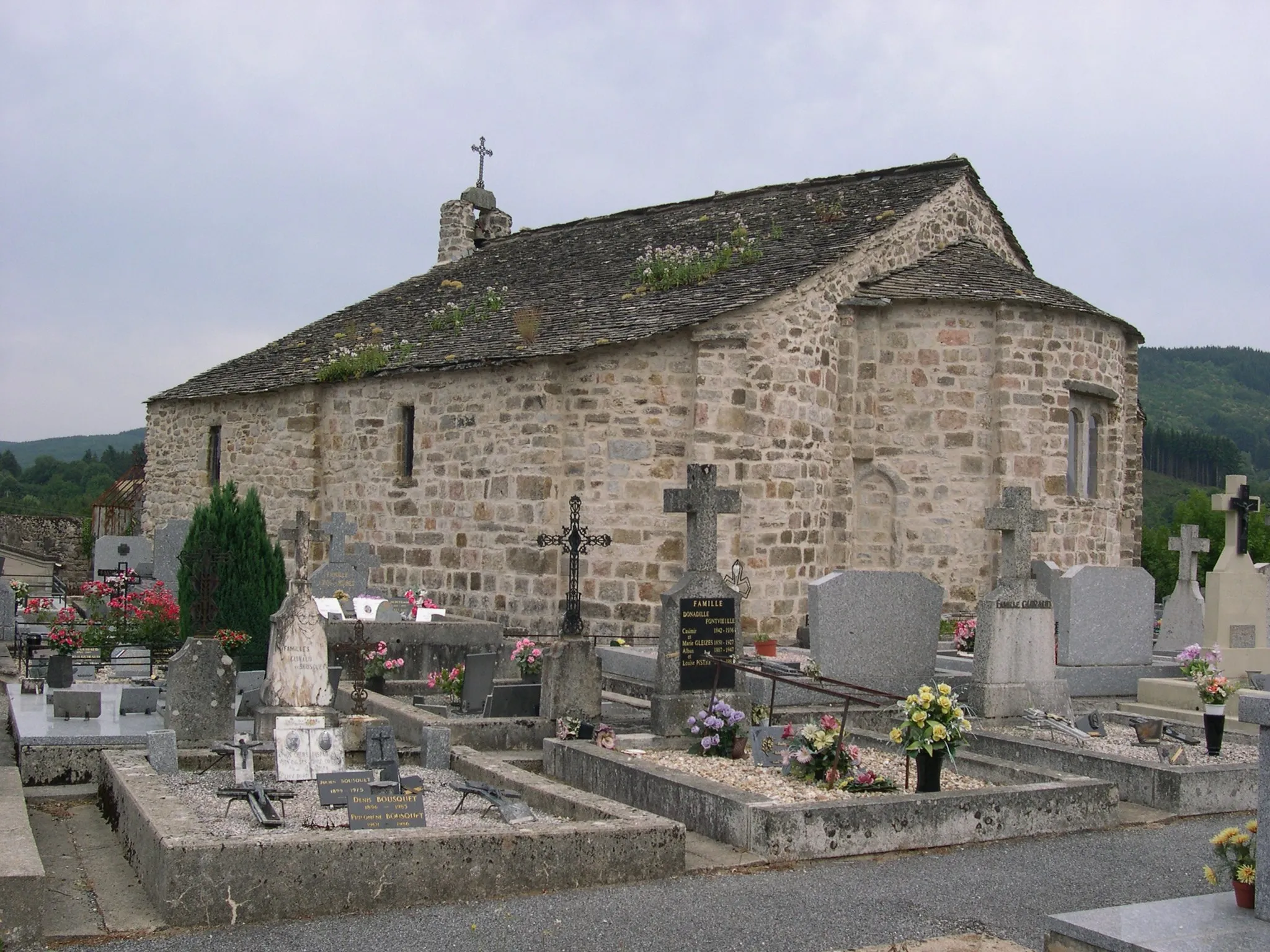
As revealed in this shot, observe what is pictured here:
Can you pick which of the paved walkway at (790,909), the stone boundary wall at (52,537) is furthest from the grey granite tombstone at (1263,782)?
the stone boundary wall at (52,537)

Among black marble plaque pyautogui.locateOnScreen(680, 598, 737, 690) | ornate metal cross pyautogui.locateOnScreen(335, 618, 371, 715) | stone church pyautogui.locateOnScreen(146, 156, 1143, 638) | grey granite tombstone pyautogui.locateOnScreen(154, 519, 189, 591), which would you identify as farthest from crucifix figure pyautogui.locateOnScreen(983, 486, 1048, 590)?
grey granite tombstone pyautogui.locateOnScreen(154, 519, 189, 591)

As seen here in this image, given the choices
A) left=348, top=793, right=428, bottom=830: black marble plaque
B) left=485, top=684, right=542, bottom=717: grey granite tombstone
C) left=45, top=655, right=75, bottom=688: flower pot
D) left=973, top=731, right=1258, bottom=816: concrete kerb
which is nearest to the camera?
left=348, top=793, right=428, bottom=830: black marble plaque

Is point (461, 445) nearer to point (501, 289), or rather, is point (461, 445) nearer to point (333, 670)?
point (501, 289)

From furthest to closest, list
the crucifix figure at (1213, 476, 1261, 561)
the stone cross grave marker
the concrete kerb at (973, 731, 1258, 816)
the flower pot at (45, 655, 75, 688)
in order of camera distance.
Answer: the stone cross grave marker, the crucifix figure at (1213, 476, 1261, 561), the flower pot at (45, 655, 75, 688), the concrete kerb at (973, 731, 1258, 816)

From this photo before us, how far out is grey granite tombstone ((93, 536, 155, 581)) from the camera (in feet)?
79.4

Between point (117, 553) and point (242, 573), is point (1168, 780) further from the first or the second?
point (117, 553)

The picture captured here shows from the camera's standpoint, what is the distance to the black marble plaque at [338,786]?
7633mm

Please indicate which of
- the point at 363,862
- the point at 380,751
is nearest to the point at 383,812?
the point at 363,862

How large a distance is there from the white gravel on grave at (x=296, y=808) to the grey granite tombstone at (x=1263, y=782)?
370 cm

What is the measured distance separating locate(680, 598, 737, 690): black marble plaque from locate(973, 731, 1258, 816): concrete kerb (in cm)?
250

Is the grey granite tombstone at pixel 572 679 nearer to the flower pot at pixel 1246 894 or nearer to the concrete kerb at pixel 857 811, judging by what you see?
the concrete kerb at pixel 857 811

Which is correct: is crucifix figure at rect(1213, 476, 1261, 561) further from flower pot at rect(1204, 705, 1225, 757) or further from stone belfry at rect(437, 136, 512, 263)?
stone belfry at rect(437, 136, 512, 263)

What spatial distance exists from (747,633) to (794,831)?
9.17 m

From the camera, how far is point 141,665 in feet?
46.5
